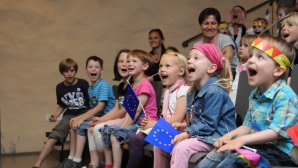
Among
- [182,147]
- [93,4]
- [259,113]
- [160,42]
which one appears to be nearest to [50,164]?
[160,42]

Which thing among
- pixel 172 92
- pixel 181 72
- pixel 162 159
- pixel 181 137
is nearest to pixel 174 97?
pixel 172 92

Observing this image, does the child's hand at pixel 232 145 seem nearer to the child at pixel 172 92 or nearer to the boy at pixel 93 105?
the child at pixel 172 92

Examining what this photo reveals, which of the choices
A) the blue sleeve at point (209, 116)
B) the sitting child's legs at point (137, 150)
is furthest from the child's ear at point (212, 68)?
the sitting child's legs at point (137, 150)

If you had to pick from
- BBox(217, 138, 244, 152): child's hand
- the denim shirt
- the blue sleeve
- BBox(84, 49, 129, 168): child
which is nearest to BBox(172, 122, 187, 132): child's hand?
the denim shirt

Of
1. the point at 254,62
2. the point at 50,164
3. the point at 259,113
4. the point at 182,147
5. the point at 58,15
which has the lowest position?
the point at 50,164

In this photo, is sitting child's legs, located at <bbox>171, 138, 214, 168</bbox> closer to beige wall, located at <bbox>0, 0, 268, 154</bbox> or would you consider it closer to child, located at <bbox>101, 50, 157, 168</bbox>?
child, located at <bbox>101, 50, 157, 168</bbox>

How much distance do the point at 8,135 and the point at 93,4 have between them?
6.39 ft

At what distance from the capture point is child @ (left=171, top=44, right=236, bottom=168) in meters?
3.07

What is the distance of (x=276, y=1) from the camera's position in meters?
7.17

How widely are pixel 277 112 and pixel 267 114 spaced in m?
0.09

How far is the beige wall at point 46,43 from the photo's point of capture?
6.67m

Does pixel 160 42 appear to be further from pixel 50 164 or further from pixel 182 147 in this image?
pixel 182 147

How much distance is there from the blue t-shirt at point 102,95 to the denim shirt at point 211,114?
202cm

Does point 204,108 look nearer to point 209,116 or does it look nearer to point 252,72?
point 209,116
